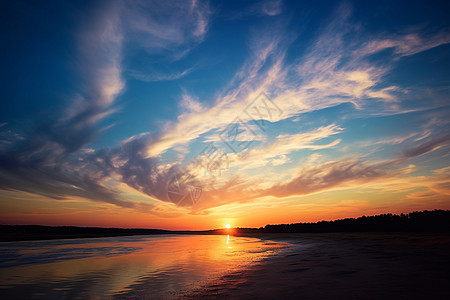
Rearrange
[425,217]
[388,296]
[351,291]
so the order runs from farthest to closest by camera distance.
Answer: [425,217], [351,291], [388,296]

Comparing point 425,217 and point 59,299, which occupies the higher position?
point 425,217

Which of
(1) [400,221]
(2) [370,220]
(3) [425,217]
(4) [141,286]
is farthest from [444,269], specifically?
(2) [370,220]

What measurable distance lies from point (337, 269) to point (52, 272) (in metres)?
18.5

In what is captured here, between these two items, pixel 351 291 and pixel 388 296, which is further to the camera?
pixel 351 291

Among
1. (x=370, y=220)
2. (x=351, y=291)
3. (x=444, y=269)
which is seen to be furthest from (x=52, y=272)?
(x=370, y=220)

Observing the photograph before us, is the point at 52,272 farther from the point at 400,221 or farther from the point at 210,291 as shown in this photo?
the point at 400,221

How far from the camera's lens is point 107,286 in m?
11.7

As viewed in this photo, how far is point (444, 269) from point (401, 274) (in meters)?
2.31

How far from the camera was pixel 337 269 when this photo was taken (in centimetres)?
1250

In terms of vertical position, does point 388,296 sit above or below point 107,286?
above

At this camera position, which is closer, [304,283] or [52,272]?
[304,283]

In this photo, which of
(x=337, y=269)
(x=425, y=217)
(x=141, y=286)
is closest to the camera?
(x=141, y=286)

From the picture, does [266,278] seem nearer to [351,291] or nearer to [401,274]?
[351,291]

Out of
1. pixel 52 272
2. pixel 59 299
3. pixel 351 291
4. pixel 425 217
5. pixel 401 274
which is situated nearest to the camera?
pixel 351 291
